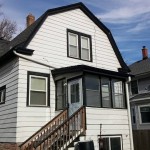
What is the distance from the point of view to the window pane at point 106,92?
11855mm

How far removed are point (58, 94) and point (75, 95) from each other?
4.40ft

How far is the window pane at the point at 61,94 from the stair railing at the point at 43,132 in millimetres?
877

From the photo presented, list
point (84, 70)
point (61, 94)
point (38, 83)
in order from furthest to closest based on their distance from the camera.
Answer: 1. point (61, 94)
2. point (38, 83)
3. point (84, 70)

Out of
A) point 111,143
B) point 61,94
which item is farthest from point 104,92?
point 111,143

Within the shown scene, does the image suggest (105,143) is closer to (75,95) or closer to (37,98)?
(75,95)

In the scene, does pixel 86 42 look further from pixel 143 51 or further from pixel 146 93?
pixel 143 51

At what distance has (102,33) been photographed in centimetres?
1571

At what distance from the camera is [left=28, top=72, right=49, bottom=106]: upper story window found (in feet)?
37.6

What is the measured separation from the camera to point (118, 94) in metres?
12.7

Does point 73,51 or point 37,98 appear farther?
point 73,51

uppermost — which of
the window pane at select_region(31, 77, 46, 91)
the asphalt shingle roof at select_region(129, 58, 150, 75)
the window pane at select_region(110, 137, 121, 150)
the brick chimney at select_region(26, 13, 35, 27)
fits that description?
the brick chimney at select_region(26, 13, 35, 27)

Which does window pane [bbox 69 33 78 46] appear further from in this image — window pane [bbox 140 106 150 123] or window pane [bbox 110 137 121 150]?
window pane [bbox 140 106 150 123]

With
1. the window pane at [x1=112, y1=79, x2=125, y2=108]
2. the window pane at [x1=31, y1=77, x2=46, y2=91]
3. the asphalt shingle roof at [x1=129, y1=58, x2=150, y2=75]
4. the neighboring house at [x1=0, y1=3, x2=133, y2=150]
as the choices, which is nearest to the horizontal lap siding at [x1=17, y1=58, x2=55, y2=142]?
the neighboring house at [x1=0, y1=3, x2=133, y2=150]

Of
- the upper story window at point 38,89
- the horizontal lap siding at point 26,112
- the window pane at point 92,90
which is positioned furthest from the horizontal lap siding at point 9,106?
the window pane at point 92,90
